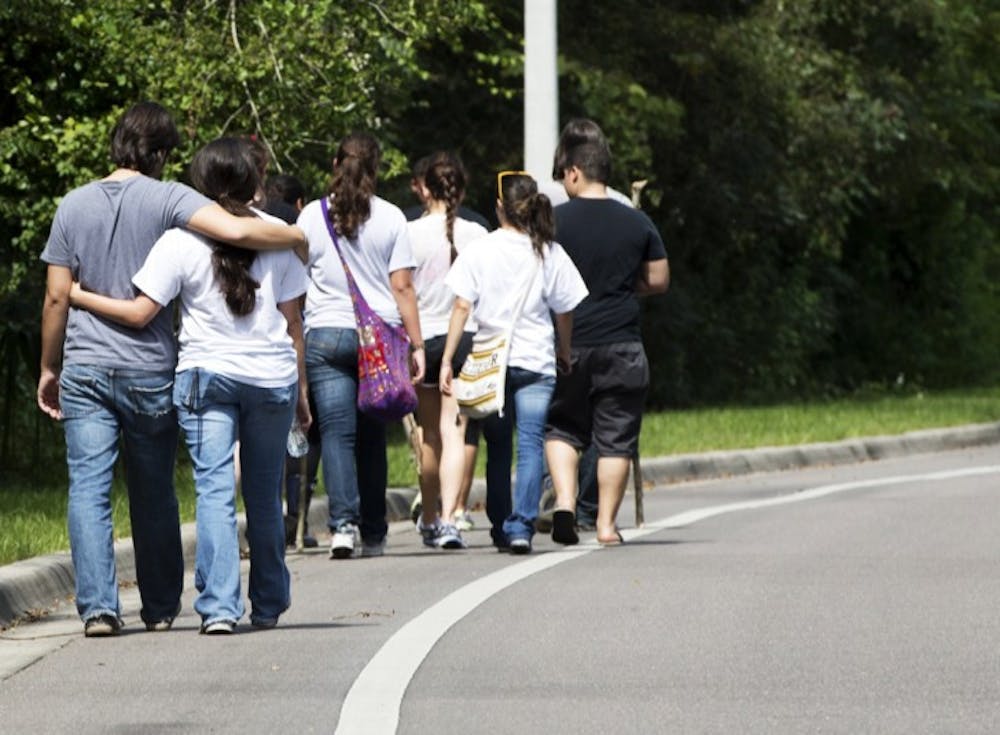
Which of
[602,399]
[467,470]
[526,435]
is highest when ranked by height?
[602,399]

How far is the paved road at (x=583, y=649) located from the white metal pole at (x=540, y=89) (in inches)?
204

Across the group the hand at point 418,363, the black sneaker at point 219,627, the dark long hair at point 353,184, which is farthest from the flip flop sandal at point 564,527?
the black sneaker at point 219,627

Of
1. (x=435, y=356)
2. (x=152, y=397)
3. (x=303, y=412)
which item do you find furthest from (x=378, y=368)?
(x=152, y=397)

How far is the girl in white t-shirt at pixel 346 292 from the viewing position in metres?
11.6

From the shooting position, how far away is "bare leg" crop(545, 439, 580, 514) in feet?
40.4

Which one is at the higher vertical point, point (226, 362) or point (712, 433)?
point (226, 362)

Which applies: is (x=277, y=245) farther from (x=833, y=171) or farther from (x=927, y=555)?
(x=833, y=171)

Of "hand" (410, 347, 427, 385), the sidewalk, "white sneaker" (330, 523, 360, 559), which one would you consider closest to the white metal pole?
the sidewalk

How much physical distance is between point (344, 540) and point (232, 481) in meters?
2.73

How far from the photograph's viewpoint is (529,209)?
12.0 m


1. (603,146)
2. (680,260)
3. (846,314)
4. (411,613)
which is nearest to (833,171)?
(680,260)

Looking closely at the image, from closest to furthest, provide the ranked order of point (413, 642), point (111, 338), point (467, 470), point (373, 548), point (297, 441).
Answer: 1. point (413, 642)
2. point (111, 338)
3. point (297, 441)
4. point (373, 548)
5. point (467, 470)

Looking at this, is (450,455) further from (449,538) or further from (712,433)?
(712,433)

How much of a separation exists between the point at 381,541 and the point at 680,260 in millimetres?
18851
